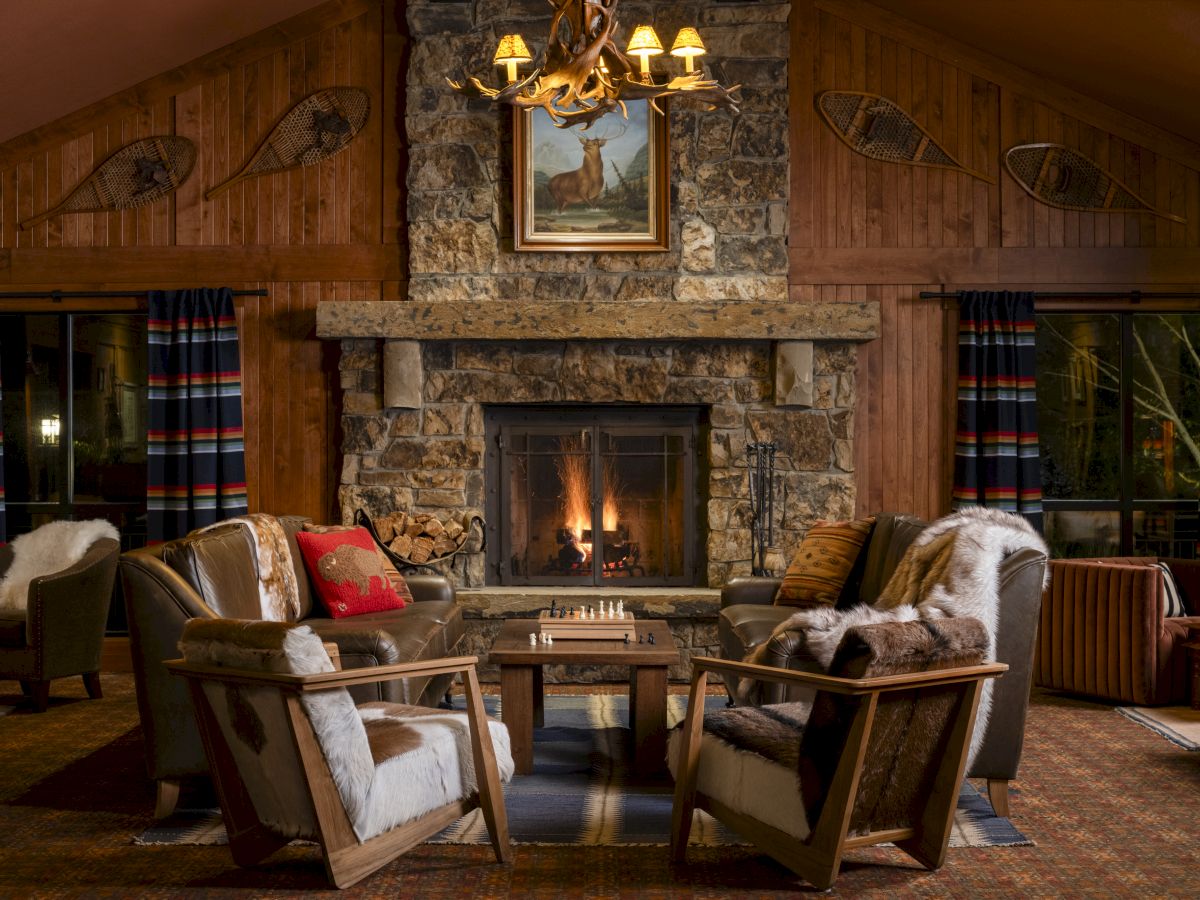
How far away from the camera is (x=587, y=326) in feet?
19.7

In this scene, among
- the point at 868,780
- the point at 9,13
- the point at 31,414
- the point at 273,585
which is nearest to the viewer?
the point at 868,780

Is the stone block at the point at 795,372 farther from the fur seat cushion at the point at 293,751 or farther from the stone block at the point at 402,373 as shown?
the fur seat cushion at the point at 293,751

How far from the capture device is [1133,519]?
6.44 metres

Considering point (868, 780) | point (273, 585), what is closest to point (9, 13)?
point (273, 585)

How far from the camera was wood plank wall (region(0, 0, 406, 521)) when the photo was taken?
633cm

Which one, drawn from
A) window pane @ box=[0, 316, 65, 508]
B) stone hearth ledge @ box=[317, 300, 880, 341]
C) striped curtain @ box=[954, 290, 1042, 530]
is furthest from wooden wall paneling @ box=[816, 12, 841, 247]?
window pane @ box=[0, 316, 65, 508]

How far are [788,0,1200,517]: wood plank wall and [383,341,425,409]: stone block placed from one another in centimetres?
209

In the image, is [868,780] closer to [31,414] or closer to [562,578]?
[562,578]

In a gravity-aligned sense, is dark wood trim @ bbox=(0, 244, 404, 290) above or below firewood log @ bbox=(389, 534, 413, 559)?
above

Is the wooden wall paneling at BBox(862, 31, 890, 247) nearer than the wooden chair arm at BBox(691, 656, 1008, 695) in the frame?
No

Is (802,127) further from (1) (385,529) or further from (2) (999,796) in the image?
(2) (999,796)

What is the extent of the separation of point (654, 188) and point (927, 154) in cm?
152

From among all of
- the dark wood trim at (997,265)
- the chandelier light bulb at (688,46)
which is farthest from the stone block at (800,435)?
the chandelier light bulb at (688,46)

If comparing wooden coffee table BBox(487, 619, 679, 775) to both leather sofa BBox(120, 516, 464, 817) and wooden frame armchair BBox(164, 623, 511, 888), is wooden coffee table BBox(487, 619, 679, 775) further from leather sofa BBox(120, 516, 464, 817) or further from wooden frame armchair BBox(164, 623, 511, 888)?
wooden frame armchair BBox(164, 623, 511, 888)
